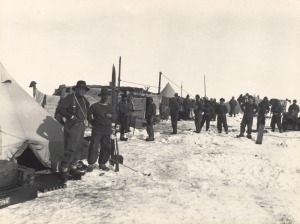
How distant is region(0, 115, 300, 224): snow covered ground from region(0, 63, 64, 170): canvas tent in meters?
0.94

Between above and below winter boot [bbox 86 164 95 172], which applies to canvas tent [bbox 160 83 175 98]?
above

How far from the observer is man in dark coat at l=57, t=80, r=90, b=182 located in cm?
581

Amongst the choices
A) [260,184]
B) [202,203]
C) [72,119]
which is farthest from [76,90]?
[260,184]

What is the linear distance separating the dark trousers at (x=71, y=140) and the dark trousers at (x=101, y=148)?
0.51m

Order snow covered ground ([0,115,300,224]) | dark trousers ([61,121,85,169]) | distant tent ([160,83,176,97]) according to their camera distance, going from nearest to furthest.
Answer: snow covered ground ([0,115,300,224]) → dark trousers ([61,121,85,169]) → distant tent ([160,83,176,97])

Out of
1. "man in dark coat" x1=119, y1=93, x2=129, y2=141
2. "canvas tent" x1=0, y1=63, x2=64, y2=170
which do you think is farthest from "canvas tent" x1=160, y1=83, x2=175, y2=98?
"canvas tent" x1=0, y1=63, x2=64, y2=170

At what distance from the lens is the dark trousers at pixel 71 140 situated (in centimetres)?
573

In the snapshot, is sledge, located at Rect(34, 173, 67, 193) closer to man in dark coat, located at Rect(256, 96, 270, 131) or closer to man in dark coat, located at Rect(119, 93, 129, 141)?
man in dark coat, located at Rect(119, 93, 129, 141)

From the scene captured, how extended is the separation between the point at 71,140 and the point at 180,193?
7.44ft

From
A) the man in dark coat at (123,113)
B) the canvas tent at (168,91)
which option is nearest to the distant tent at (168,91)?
the canvas tent at (168,91)

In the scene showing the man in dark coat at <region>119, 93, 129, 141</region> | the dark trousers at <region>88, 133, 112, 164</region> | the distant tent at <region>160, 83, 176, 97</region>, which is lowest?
the dark trousers at <region>88, 133, 112, 164</region>

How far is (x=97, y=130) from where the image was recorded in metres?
6.54

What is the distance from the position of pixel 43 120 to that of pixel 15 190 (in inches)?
90.0

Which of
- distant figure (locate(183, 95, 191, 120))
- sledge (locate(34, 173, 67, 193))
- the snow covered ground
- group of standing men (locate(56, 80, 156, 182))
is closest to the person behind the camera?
the snow covered ground
